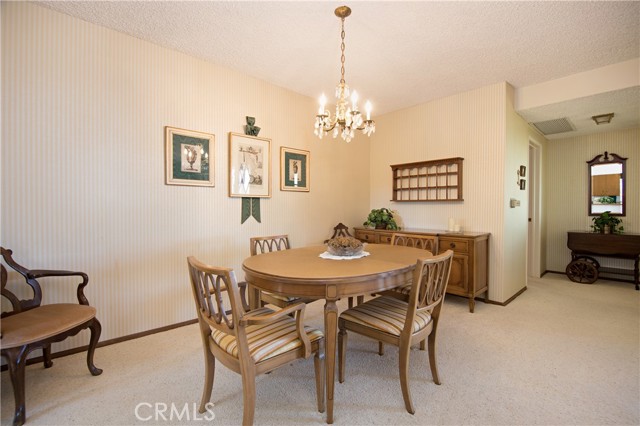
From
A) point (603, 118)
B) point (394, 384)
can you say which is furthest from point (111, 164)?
point (603, 118)

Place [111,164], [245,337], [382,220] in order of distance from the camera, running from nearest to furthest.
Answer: [245,337] < [111,164] < [382,220]

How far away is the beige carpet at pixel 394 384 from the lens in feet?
5.35

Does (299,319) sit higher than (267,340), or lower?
higher

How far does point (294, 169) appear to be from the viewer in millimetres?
3777

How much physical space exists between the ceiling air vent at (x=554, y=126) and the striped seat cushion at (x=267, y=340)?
15.1 ft

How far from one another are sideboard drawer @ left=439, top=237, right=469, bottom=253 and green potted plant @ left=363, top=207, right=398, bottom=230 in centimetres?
82

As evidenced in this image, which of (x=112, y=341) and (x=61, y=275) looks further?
(x=112, y=341)

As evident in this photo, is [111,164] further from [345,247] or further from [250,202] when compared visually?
[345,247]

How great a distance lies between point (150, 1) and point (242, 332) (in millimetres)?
2433

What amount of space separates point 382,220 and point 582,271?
328 cm

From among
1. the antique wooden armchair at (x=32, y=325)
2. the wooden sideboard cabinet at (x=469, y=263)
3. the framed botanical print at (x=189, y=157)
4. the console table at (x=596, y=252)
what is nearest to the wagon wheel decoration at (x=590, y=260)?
the console table at (x=596, y=252)

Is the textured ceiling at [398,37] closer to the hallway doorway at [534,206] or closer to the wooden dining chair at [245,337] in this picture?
the hallway doorway at [534,206]

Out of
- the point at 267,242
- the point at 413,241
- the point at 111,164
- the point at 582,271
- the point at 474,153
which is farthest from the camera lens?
the point at 582,271

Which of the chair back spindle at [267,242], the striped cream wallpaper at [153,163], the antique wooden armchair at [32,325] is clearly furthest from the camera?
the chair back spindle at [267,242]
